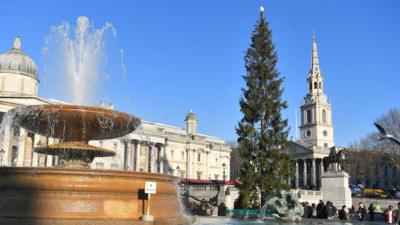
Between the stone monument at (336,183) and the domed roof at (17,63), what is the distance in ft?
125

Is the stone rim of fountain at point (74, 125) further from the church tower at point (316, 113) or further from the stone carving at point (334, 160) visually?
the church tower at point (316, 113)

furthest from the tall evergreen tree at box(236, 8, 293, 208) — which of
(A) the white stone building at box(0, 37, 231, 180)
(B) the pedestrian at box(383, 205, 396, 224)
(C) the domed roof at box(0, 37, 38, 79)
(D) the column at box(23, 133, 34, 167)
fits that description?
(C) the domed roof at box(0, 37, 38, 79)

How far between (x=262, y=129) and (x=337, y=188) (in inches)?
336

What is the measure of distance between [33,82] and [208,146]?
1527 inches

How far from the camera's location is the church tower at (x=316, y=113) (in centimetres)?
10725

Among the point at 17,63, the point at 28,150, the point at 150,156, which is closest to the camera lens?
the point at 28,150

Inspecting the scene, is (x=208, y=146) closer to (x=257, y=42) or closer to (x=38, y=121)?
(x=257, y=42)

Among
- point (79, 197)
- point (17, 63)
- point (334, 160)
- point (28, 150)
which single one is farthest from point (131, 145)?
point (79, 197)

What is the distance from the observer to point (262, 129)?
35.1 metres

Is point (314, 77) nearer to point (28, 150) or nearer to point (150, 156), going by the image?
point (150, 156)

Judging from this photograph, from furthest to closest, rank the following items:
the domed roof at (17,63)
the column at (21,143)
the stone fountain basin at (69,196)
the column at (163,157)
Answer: the column at (163,157), the domed roof at (17,63), the column at (21,143), the stone fountain basin at (69,196)

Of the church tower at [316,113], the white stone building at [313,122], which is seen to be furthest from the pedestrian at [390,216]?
the church tower at [316,113]

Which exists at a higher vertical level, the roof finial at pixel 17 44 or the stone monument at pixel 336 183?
the roof finial at pixel 17 44

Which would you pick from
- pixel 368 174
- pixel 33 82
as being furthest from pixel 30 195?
pixel 368 174
